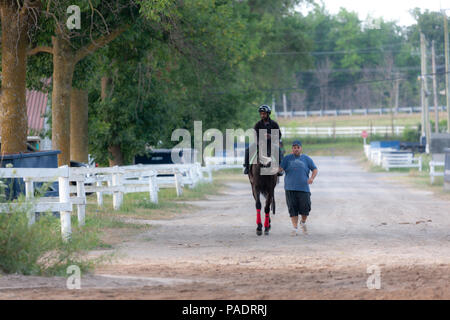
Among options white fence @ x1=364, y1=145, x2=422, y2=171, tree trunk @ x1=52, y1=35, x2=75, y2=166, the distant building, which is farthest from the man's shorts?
white fence @ x1=364, y1=145, x2=422, y2=171

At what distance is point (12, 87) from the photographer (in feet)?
60.9

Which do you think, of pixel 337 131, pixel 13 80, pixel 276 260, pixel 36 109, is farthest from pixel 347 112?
pixel 276 260

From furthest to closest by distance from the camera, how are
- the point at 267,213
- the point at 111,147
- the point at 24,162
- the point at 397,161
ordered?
the point at 397,161, the point at 111,147, the point at 24,162, the point at 267,213

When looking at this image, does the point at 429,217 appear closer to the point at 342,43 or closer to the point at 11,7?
the point at 11,7

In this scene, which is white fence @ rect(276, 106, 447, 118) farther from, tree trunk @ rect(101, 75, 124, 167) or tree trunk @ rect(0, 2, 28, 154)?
tree trunk @ rect(0, 2, 28, 154)

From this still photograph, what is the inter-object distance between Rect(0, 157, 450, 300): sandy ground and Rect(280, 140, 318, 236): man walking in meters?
0.53

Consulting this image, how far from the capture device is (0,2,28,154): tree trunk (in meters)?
18.4

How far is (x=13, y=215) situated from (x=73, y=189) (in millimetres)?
8820

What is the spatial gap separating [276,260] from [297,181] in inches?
162

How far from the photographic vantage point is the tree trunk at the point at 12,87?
1839 centimetres

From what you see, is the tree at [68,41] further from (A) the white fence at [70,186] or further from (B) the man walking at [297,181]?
A: (B) the man walking at [297,181]

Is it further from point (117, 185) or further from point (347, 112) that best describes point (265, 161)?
point (347, 112)

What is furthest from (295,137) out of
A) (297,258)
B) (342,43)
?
(297,258)

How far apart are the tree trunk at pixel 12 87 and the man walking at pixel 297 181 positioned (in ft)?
21.6
